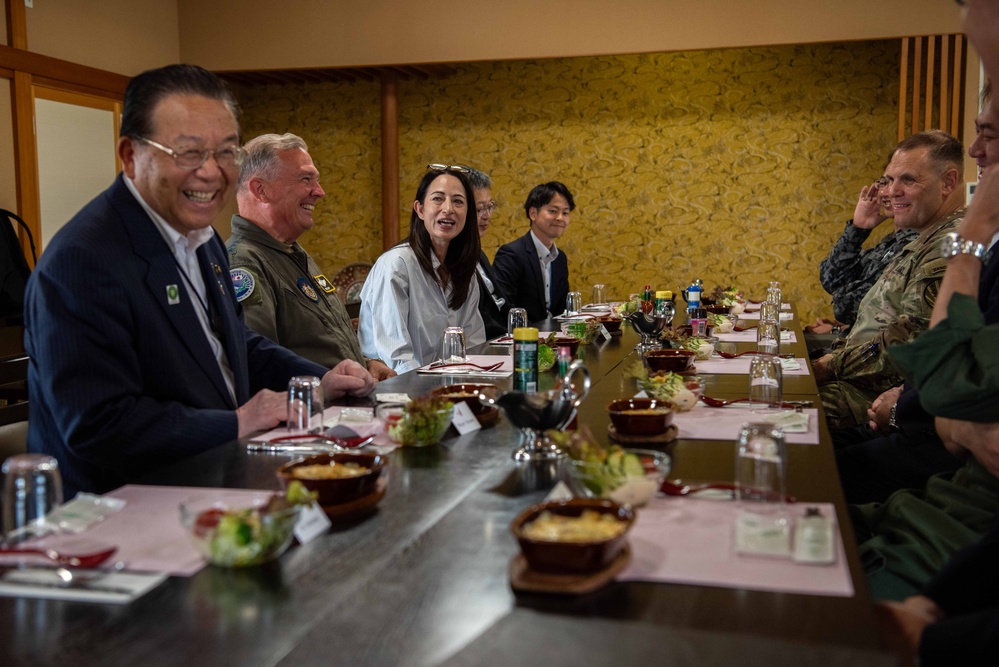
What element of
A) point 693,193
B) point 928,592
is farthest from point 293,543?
point 693,193

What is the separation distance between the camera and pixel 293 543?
126 centimetres

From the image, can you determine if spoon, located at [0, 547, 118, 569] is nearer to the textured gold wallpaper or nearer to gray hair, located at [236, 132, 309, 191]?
gray hair, located at [236, 132, 309, 191]

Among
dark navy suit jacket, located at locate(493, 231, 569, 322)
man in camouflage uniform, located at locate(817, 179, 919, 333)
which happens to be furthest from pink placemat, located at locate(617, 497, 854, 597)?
dark navy suit jacket, located at locate(493, 231, 569, 322)

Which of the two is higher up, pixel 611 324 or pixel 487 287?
pixel 487 287

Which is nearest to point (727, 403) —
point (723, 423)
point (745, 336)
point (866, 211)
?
point (723, 423)

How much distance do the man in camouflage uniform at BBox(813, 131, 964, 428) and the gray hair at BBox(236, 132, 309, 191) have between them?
210 cm

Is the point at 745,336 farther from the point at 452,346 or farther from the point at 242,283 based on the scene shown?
the point at 242,283

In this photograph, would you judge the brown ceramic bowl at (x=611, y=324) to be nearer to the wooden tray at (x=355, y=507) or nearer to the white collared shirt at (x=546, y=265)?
the white collared shirt at (x=546, y=265)

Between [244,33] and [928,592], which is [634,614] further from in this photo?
[244,33]

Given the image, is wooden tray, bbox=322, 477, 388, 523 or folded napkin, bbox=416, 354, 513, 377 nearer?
wooden tray, bbox=322, 477, 388, 523

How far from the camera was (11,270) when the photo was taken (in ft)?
18.6

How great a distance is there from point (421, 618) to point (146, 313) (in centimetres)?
117

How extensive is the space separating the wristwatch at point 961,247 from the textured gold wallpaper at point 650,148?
601cm

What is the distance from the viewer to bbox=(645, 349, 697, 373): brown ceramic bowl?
2.77 metres
